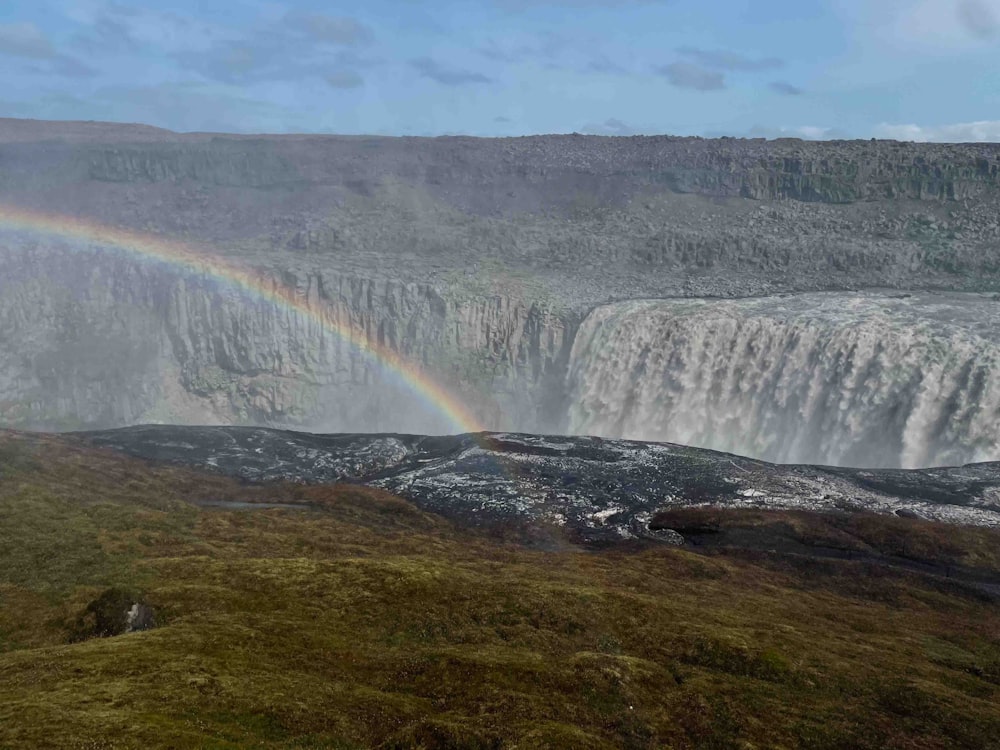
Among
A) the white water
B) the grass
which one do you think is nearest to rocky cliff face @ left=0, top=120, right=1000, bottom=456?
the white water

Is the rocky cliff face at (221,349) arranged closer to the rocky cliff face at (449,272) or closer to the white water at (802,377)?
the rocky cliff face at (449,272)

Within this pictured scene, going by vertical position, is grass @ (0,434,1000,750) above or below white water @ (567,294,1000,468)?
below

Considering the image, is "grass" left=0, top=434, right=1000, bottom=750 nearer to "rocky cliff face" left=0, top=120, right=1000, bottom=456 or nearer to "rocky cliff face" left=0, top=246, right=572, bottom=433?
"rocky cliff face" left=0, top=120, right=1000, bottom=456

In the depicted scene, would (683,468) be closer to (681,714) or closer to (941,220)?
(681,714)

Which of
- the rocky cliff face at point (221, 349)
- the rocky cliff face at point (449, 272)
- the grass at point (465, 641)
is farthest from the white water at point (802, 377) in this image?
the grass at point (465, 641)

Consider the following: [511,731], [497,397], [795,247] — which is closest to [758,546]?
[511,731]

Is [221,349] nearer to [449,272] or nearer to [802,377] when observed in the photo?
[449,272]
